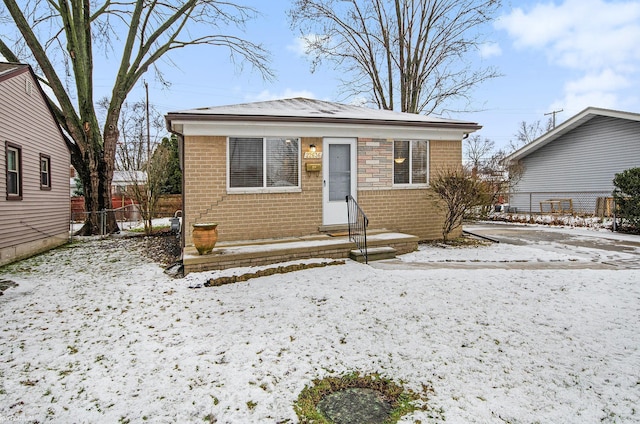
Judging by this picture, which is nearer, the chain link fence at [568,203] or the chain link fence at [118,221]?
the chain link fence at [118,221]

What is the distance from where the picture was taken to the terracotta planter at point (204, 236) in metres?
6.18

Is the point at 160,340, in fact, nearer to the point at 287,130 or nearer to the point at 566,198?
the point at 287,130

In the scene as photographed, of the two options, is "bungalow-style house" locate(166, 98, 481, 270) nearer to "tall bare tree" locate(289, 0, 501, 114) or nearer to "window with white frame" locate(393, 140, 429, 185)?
"window with white frame" locate(393, 140, 429, 185)

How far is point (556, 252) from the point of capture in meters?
7.69

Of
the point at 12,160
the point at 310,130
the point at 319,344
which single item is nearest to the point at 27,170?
the point at 12,160

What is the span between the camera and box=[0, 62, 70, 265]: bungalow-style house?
8094mm

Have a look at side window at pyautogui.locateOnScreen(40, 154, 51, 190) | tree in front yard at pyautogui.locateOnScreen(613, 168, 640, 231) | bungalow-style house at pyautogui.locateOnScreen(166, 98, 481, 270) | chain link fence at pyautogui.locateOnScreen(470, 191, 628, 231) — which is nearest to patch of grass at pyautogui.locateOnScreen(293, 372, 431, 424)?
bungalow-style house at pyautogui.locateOnScreen(166, 98, 481, 270)

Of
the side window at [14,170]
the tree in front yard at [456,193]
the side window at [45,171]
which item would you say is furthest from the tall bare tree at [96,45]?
the tree in front yard at [456,193]

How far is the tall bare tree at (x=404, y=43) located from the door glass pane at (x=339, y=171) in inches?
468

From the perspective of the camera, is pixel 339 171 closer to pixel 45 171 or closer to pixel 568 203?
pixel 45 171

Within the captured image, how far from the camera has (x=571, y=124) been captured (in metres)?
16.7

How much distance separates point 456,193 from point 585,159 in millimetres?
12688

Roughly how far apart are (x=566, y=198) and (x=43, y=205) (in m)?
21.5

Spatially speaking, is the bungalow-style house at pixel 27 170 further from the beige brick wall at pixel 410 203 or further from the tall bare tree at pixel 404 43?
the tall bare tree at pixel 404 43
